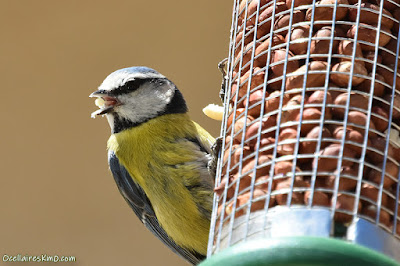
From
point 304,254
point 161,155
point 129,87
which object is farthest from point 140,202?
point 304,254

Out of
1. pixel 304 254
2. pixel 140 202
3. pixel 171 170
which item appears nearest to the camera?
pixel 304 254

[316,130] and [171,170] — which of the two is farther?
[171,170]

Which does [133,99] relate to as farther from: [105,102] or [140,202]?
[140,202]

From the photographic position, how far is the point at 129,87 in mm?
2594

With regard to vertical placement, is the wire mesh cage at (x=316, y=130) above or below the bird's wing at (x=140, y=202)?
above

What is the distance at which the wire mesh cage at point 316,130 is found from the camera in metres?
1.46

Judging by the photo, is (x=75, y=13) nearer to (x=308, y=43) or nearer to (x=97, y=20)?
(x=97, y=20)

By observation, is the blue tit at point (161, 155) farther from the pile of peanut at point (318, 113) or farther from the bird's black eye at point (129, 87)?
the pile of peanut at point (318, 113)

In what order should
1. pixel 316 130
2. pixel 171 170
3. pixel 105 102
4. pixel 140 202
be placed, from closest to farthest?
pixel 316 130, pixel 171 170, pixel 105 102, pixel 140 202

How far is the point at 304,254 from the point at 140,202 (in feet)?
4.75

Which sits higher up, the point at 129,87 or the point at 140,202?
the point at 129,87

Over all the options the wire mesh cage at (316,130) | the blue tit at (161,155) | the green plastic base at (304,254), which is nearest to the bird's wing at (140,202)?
the blue tit at (161,155)

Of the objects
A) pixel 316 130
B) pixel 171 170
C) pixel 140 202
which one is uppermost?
pixel 316 130

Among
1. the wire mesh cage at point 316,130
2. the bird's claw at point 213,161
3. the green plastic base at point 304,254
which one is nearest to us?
the green plastic base at point 304,254
